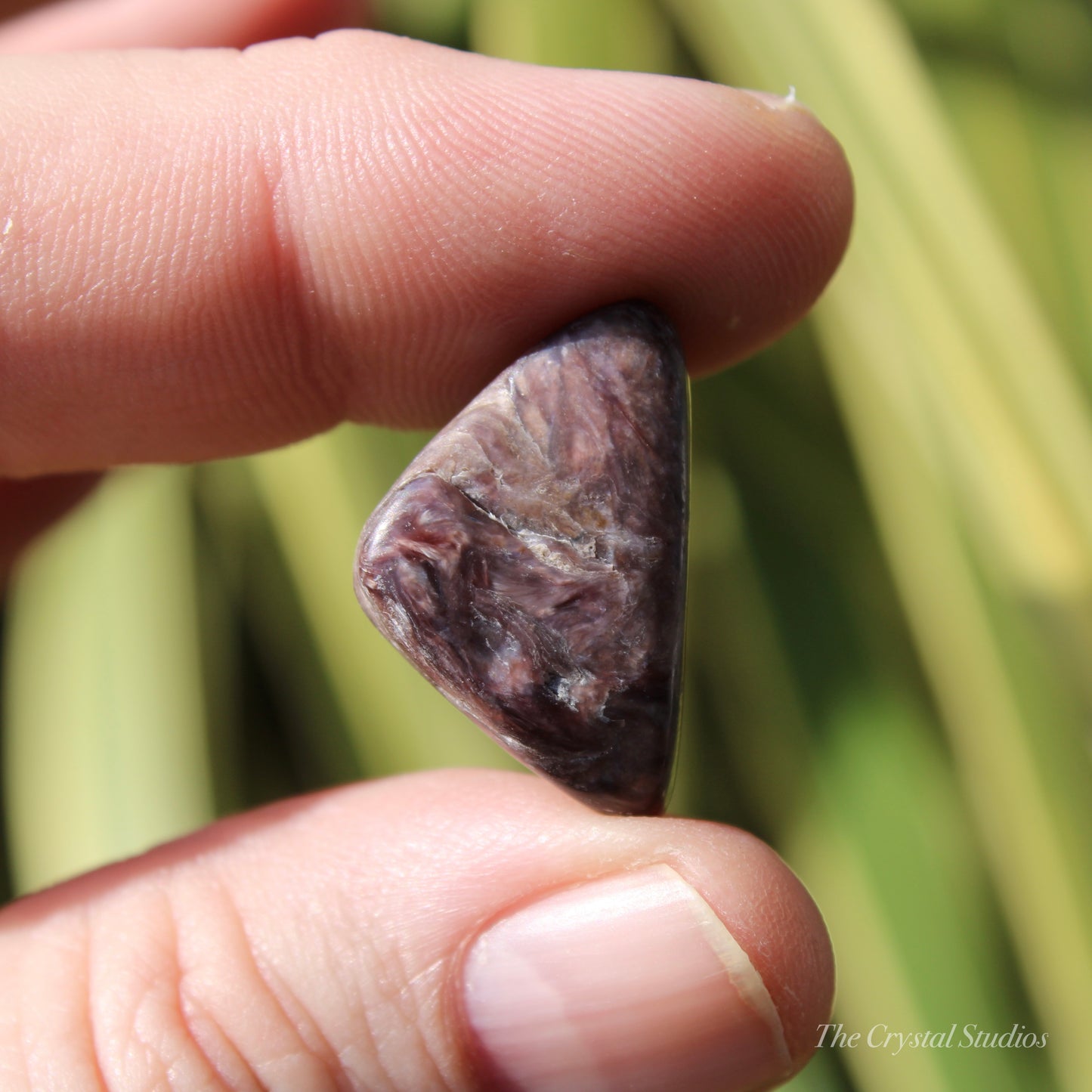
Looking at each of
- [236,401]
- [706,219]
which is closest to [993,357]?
[706,219]

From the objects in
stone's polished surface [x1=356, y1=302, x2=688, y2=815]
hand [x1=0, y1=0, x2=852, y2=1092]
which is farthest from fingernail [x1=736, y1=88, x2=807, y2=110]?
stone's polished surface [x1=356, y1=302, x2=688, y2=815]

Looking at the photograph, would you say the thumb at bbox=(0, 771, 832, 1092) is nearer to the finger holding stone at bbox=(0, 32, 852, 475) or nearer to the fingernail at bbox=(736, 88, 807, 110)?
the finger holding stone at bbox=(0, 32, 852, 475)

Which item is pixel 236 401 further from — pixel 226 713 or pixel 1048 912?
pixel 1048 912

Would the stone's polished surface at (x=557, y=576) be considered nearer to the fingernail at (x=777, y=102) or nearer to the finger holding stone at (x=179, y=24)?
the fingernail at (x=777, y=102)

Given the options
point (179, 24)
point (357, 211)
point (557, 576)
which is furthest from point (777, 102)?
point (179, 24)

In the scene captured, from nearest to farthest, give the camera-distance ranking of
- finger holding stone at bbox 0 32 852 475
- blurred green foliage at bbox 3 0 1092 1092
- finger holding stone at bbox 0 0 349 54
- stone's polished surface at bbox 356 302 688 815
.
A: stone's polished surface at bbox 356 302 688 815 → finger holding stone at bbox 0 32 852 475 → blurred green foliage at bbox 3 0 1092 1092 → finger holding stone at bbox 0 0 349 54

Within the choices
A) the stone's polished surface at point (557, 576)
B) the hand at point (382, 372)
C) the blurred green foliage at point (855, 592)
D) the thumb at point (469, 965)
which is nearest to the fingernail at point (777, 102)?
the hand at point (382, 372)
